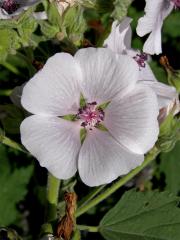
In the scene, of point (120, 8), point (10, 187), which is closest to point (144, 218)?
point (10, 187)

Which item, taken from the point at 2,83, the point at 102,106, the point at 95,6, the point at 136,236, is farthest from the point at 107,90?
the point at 2,83

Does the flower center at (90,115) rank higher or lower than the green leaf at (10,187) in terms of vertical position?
higher

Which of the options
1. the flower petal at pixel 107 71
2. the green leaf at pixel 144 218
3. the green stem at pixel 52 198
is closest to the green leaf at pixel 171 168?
the green leaf at pixel 144 218

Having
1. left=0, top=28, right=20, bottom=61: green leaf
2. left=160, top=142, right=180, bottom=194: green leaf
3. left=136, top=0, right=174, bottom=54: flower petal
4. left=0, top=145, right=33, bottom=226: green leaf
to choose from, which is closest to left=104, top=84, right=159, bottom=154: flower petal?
left=136, top=0, right=174, bottom=54: flower petal

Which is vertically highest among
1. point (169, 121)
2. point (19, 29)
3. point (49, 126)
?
point (19, 29)

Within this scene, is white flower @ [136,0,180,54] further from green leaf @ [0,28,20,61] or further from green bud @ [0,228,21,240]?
green bud @ [0,228,21,240]

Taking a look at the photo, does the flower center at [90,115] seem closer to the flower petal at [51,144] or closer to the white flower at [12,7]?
the flower petal at [51,144]

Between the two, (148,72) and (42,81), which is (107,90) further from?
(148,72)
